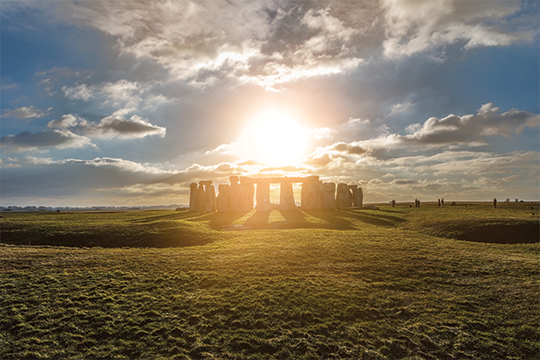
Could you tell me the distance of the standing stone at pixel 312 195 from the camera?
40.7 meters

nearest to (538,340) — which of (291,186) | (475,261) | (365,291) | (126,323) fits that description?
(365,291)

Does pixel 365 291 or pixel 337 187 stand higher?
pixel 337 187

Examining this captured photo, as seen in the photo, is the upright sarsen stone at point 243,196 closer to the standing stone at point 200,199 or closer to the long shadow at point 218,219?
the long shadow at point 218,219

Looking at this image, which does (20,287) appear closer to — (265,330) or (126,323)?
(126,323)

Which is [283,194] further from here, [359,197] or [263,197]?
[359,197]

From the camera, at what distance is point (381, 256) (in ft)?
45.1

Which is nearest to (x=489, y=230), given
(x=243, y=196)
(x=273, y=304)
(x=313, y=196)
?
(x=273, y=304)

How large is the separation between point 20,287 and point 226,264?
291 inches

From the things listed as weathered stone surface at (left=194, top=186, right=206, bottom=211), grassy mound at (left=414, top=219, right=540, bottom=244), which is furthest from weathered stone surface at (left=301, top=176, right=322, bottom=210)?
grassy mound at (left=414, top=219, right=540, bottom=244)

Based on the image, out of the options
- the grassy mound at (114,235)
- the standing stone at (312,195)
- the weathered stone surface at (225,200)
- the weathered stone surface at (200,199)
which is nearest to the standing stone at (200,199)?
the weathered stone surface at (200,199)

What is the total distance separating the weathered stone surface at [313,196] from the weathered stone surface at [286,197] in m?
Result: 2.25

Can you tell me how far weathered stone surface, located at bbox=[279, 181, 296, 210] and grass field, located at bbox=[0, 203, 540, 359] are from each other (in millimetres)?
24604

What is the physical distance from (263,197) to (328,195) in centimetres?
991

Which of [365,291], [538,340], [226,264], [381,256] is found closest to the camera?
[538,340]
